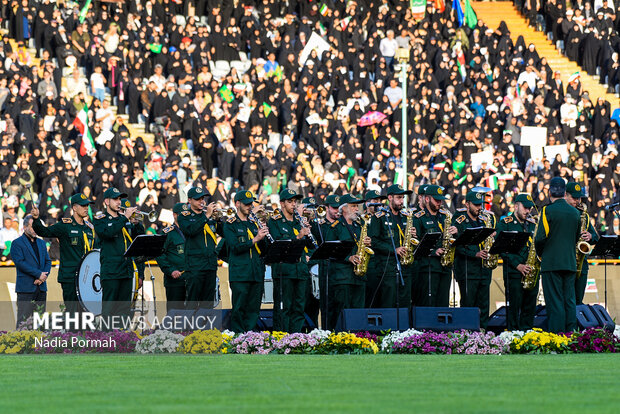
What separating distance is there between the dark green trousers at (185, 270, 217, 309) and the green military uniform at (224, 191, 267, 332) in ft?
3.47

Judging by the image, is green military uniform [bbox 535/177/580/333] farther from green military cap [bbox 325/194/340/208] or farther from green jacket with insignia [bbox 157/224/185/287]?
green jacket with insignia [bbox 157/224/185/287]

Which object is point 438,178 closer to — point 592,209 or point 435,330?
point 592,209

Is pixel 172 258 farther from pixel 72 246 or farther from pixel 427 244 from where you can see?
pixel 427 244

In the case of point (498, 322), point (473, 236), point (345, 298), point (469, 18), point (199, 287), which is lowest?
point (498, 322)

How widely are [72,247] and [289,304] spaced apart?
11.2 feet

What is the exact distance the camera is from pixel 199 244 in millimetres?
19141

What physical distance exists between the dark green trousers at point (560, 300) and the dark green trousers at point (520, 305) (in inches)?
115

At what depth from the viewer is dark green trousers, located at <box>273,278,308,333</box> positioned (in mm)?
18531

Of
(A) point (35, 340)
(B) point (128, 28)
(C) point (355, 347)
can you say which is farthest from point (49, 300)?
(B) point (128, 28)

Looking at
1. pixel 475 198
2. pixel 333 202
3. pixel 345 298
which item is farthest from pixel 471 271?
pixel 333 202

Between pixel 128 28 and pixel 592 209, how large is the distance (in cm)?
1273

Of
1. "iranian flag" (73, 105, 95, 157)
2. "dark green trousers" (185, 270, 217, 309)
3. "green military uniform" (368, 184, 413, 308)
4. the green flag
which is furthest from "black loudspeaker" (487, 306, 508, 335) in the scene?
the green flag

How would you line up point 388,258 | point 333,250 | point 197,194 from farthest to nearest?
point 388,258
point 197,194
point 333,250

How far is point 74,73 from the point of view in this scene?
30.6 meters
